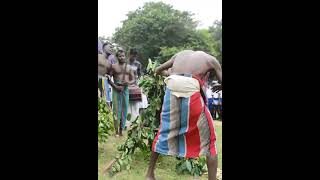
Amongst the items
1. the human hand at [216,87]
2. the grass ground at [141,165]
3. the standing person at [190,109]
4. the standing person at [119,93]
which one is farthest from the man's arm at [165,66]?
the grass ground at [141,165]

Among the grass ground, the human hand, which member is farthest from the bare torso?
the grass ground

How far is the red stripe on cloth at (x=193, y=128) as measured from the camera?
383 cm

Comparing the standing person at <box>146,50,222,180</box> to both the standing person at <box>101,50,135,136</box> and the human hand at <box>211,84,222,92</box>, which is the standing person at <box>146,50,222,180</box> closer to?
the human hand at <box>211,84,222,92</box>

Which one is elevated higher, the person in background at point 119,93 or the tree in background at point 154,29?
the tree in background at point 154,29

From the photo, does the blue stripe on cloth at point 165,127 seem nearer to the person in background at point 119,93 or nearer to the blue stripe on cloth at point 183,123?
the blue stripe on cloth at point 183,123

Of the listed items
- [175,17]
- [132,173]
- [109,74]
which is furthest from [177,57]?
[132,173]

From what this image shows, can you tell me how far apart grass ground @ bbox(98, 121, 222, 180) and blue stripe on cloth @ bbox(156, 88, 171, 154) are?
0.72ft

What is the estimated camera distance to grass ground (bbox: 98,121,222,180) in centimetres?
404

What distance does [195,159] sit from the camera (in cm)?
417

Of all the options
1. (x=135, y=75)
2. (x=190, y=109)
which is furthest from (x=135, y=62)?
(x=190, y=109)

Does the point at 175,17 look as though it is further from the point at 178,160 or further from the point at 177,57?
the point at 178,160

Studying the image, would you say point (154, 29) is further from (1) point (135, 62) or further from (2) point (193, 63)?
(2) point (193, 63)

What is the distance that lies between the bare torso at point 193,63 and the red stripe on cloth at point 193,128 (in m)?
0.19
